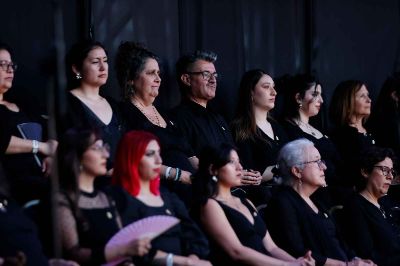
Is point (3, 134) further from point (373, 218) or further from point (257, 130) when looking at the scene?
point (373, 218)

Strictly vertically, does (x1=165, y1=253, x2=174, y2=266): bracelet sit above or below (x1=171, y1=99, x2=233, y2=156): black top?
below

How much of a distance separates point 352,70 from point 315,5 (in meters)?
0.59

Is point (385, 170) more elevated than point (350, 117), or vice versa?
point (350, 117)

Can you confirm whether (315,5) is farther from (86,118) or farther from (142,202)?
(142,202)

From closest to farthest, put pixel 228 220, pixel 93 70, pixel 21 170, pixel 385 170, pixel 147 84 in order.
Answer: pixel 21 170, pixel 228 220, pixel 93 70, pixel 147 84, pixel 385 170

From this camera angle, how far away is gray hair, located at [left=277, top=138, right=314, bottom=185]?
19.8 feet

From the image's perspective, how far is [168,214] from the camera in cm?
507

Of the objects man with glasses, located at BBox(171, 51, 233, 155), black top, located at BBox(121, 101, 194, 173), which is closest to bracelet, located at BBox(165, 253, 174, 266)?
black top, located at BBox(121, 101, 194, 173)

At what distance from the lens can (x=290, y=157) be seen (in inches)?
238

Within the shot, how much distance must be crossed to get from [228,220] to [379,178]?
56.2 inches

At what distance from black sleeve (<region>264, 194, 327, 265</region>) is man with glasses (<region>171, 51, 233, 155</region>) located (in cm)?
68

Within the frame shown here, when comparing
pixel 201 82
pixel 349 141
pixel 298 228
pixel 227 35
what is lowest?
pixel 298 228

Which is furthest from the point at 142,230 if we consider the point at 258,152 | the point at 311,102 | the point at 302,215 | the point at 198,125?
the point at 311,102

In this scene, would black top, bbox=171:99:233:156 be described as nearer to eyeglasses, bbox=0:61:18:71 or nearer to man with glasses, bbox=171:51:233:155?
man with glasses, bbox=171:51:233:155
